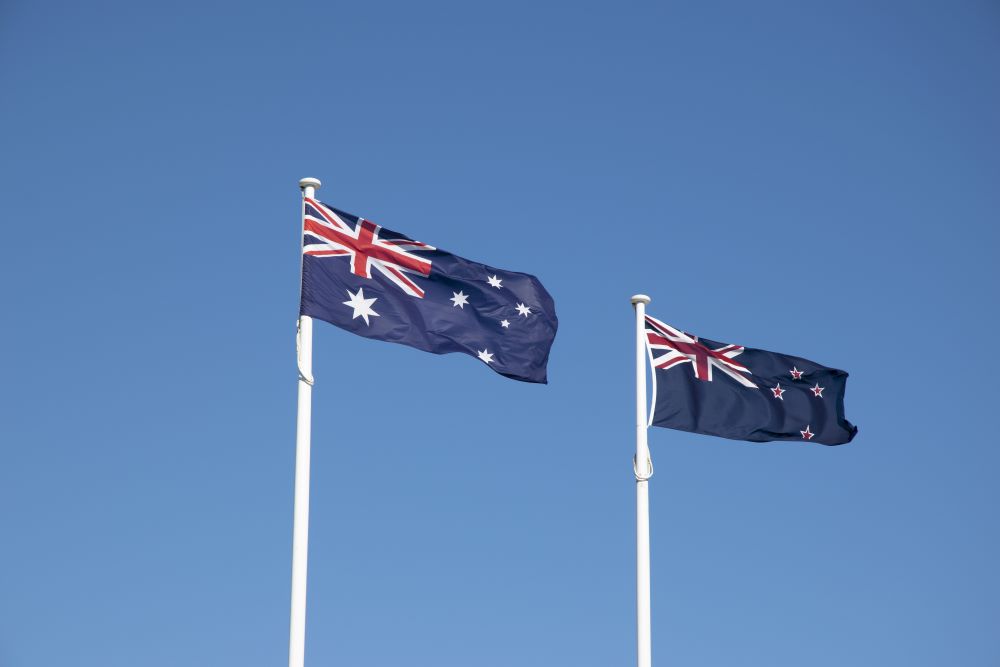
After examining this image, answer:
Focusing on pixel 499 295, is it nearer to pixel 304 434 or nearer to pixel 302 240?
pixel 302 240

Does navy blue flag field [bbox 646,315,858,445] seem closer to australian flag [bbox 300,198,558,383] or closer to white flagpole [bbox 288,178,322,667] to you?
australian flag [bbox 300,198,558,383]

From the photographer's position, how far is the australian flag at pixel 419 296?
23766 mm

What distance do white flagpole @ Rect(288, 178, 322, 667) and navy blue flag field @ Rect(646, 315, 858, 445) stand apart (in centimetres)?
812

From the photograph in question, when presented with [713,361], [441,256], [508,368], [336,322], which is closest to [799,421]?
[713,361]

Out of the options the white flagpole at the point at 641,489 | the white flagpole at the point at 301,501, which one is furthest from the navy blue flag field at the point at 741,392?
the white flagpole at the point at 301,501

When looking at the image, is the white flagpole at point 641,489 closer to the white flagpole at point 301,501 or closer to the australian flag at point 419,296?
the australian flag at point 419,296

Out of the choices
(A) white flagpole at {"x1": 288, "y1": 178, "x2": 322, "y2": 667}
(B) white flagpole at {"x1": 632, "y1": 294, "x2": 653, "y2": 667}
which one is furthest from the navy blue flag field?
(A) white flagpole at {"x1": 288, "y1": 178, "x2": 322, "y2": 667}

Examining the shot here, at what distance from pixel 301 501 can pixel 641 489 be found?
7795 millimetres

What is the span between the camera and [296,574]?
21.2m

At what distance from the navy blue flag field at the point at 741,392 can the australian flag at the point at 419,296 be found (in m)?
2.54

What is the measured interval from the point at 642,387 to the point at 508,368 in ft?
9.61

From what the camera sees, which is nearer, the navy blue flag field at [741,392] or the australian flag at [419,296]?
the australian flag at [419,296]

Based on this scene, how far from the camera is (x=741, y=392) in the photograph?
96.7 ft

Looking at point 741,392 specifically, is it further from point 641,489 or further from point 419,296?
point 419,296
